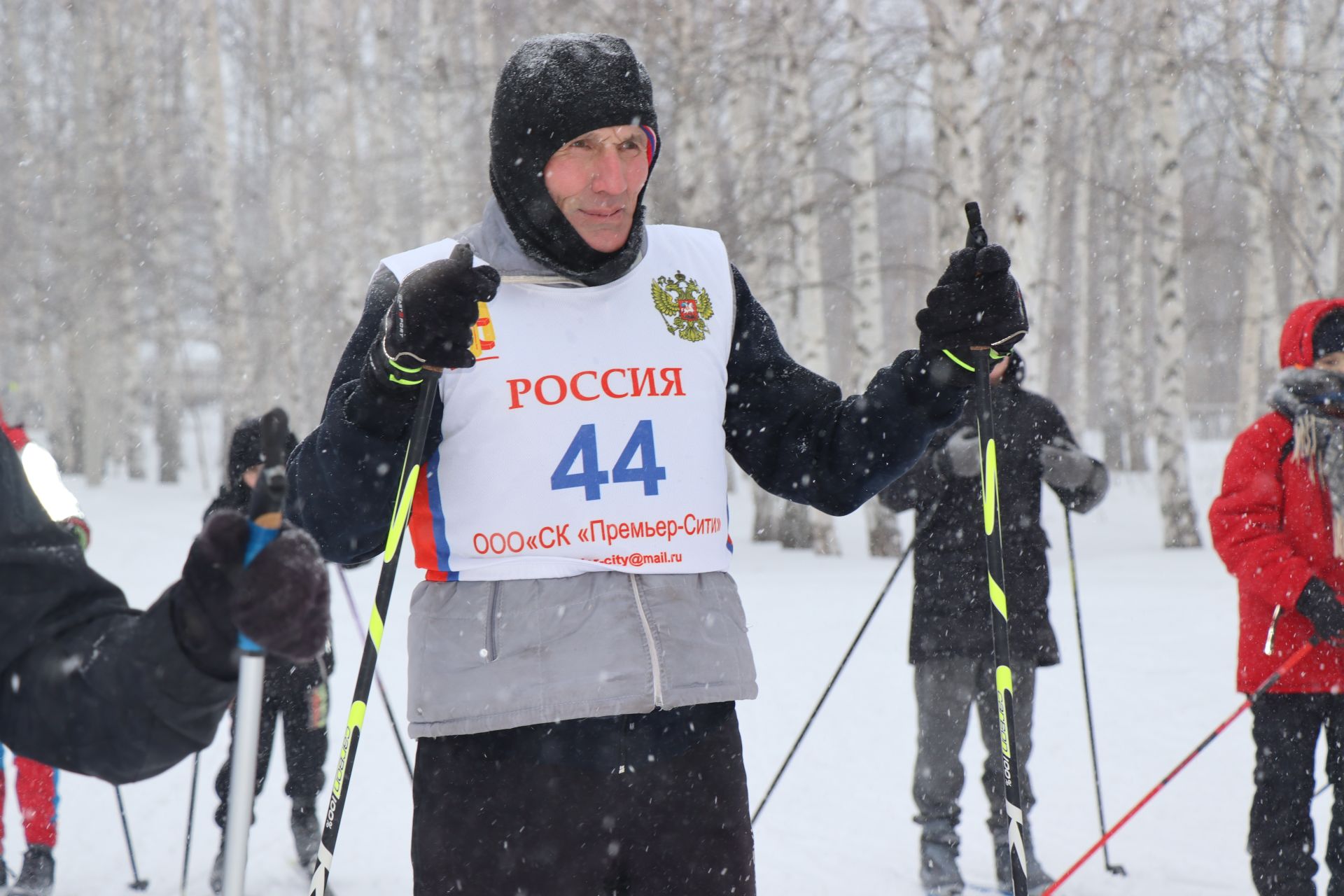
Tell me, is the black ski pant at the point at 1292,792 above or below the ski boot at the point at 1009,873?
above

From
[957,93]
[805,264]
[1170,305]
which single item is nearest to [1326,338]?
[957,93]

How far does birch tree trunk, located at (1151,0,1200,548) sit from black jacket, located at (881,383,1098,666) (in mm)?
8457

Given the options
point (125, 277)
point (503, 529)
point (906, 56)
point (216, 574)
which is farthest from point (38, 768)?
point (125, 277)

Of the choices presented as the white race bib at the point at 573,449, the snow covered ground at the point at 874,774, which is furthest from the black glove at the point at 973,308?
the snow covered ground at the point at 874,774

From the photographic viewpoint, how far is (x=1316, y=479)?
12.2ft

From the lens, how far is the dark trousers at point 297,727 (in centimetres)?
474

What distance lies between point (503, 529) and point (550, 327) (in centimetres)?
33

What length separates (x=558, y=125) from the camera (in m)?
2.20

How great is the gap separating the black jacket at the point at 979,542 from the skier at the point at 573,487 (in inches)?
89.9

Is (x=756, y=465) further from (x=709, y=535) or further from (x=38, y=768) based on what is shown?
(x=38, y=768)

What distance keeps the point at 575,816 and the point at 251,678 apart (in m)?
0.66

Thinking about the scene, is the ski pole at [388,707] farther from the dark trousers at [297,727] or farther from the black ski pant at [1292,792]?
the black ski pant at [1292,792]

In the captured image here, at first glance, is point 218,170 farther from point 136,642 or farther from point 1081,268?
point 136,642

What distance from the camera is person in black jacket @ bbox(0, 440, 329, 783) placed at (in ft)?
4.18
